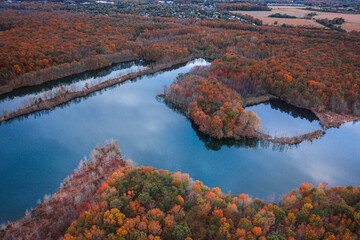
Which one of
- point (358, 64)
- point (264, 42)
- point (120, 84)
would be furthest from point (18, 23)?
point (358, 64)

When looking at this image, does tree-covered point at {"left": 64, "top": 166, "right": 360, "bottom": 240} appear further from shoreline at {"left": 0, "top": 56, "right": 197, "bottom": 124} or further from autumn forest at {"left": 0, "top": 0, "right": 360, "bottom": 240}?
shoreline at {"left": 0, "top": 56, "right": 197, "bottom": 124}

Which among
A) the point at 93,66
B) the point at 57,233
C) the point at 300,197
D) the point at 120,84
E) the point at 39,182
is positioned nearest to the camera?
the point at 57,233

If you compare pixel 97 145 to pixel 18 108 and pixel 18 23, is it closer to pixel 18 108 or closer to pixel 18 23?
pixel 18 108

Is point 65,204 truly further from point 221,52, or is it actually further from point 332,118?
point 221,52

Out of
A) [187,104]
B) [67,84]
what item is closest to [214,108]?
[187,104]

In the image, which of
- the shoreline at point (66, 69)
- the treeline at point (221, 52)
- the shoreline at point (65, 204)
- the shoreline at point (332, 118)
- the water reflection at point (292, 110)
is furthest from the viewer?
the shoreline at point (66, 69)

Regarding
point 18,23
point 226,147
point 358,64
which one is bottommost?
point 226,147

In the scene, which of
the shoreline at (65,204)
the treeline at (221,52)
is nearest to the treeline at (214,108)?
the treeline at (221,52)

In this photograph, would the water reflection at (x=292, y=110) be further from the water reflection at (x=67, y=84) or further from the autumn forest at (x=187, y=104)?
the water reflection at (x=67, y=84)
